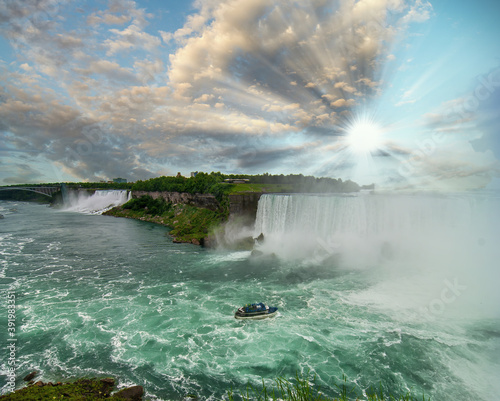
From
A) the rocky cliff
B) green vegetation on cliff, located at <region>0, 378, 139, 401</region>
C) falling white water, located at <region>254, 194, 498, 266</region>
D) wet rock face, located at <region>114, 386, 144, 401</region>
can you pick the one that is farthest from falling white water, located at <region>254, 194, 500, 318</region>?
the rocky cliff

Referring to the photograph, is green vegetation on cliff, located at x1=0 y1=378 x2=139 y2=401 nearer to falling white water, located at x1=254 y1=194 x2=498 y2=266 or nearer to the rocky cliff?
falling white water, located at x1=254 y1=194 x2=498 y2=266

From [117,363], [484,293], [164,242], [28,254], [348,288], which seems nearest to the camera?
[117,363]

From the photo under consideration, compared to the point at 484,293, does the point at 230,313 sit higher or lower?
lower

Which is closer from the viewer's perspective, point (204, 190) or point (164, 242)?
point (164, 242)

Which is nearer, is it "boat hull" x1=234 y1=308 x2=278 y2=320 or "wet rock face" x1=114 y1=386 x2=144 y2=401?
"wet rock face" x1=114 y1=386 x2=144 y2=401

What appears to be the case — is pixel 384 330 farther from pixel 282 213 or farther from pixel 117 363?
pixel 282 213

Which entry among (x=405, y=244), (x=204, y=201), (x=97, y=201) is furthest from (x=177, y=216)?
(x=97, y=201)

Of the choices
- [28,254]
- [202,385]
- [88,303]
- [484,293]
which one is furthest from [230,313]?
[28,254]
